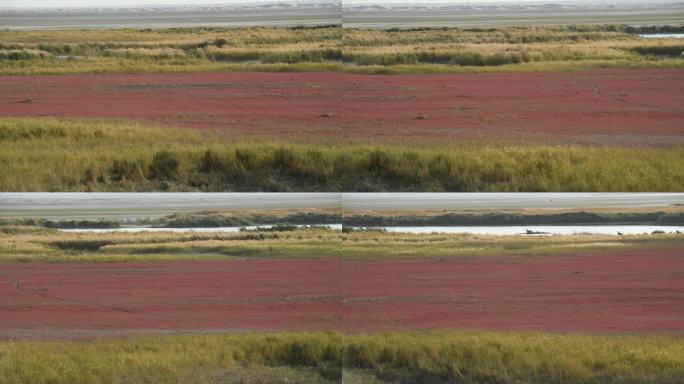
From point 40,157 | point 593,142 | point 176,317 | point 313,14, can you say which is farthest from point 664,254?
point 40,157

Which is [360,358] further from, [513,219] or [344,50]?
[344,50]

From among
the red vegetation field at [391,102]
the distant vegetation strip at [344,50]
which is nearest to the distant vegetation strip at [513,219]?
the red vegetation field at [391,102]

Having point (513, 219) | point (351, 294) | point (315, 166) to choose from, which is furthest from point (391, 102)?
point (351, 294)

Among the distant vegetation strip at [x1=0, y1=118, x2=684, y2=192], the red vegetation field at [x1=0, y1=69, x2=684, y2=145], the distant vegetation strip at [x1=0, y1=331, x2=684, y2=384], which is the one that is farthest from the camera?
the red vegetation field at [x1=0, y1=69, x2=684, y2=145]

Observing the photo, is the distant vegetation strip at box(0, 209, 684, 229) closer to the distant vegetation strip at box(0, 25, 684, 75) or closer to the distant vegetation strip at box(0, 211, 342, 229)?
the distant vegetation strip at box(0, 211, 342, 229)

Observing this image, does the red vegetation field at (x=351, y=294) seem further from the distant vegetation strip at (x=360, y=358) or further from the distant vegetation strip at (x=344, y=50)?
the distant vegetation strip at (x=344, y=50)

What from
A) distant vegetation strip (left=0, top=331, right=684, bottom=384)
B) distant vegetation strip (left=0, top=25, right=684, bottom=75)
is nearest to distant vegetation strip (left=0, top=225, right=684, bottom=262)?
distant vegetation strip (left=0, top=331, right=684, bottom=384)
